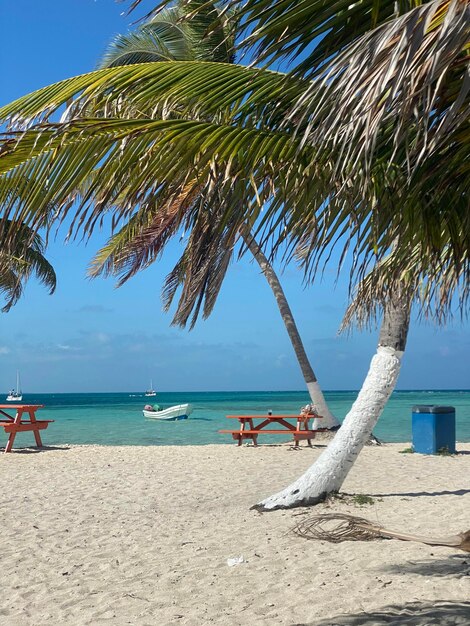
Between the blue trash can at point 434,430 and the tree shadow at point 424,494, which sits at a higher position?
the blue trash can at point 434,430

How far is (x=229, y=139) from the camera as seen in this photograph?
10.4ft

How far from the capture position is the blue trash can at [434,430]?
12.3 m

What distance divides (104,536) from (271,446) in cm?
801

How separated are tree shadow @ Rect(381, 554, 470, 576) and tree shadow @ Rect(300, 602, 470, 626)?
0.63 metres

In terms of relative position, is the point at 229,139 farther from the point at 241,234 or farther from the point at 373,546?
the point at 373,546

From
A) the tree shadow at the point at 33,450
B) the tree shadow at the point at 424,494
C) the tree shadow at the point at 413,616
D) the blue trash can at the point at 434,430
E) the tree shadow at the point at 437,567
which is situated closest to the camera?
the tree shadow at the point at 413,616

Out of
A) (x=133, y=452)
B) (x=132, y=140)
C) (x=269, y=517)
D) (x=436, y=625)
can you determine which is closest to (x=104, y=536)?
(x=269, y=517)

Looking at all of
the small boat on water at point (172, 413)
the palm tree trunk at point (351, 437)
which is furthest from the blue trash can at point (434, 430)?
the small boat on water at point (172, 413)

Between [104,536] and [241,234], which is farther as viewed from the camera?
[104,536]

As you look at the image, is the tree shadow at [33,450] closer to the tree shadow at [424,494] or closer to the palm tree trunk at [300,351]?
the palm tree trunk at [300,351]

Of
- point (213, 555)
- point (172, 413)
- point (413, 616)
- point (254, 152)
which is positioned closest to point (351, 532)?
point (213, 555)

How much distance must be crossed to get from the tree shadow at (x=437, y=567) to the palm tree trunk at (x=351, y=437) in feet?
6.73

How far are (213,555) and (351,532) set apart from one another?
3.82 ft

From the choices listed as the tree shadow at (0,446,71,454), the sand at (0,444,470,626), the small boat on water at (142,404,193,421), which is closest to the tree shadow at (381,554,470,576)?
the sand at (0,444,470,626)
